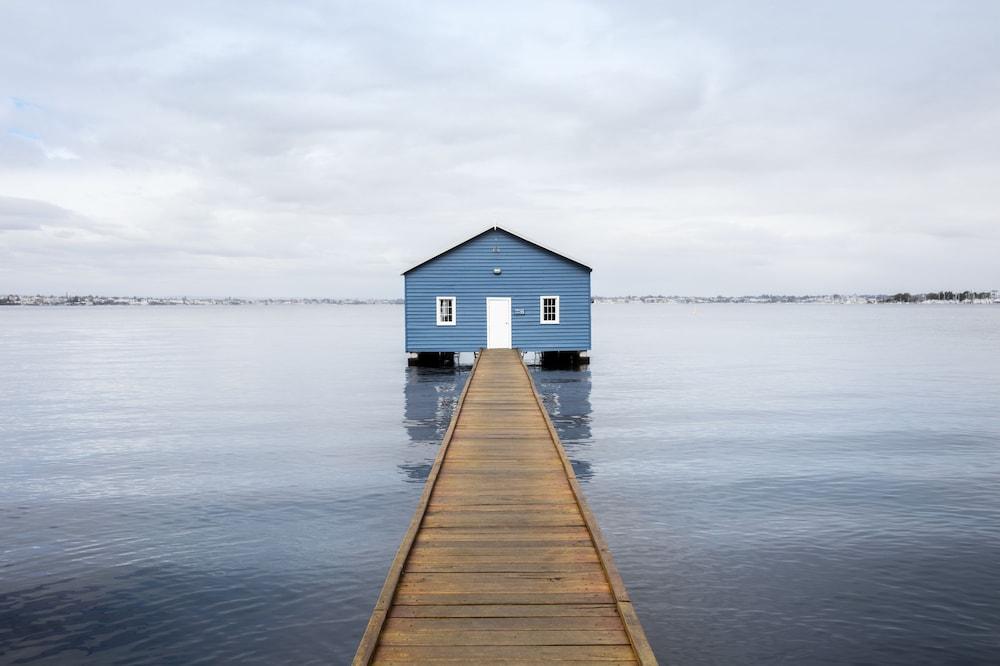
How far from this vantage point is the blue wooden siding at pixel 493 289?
36.0m

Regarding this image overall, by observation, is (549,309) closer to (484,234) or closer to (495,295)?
(495,295)

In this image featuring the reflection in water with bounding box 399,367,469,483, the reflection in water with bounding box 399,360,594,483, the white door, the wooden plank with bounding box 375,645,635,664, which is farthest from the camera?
the white door

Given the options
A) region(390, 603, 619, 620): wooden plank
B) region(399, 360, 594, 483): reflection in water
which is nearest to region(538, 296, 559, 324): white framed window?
region(399, 360, 594, 483): reflection in water

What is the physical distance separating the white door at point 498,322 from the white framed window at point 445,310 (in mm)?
1738

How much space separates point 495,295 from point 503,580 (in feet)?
93.0

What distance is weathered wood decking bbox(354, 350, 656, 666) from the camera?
682cm

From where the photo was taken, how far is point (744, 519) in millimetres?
14258

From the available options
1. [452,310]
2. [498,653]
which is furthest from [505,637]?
[452,310]

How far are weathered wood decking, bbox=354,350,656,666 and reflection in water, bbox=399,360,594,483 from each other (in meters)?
6.20

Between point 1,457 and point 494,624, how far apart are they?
19804 mm

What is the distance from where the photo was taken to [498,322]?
3625 cm

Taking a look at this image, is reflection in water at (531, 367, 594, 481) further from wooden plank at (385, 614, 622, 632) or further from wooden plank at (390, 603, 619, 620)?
wooden plank at (385, 614, 622, 632)

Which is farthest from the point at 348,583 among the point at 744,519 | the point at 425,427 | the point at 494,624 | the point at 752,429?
the point at 752,429

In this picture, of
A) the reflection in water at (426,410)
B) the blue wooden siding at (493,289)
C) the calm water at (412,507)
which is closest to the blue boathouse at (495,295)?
the blue wooden siding at (493,289)
